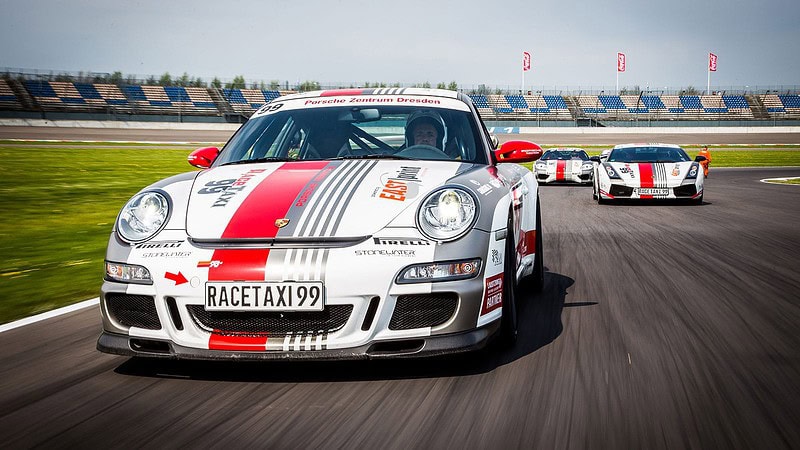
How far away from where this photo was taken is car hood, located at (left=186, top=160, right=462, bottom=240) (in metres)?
3.48

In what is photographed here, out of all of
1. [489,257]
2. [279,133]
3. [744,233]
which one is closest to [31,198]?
[279,133]

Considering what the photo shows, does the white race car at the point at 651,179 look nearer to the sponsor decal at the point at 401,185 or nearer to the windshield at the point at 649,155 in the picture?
the windshield at the point at 649,155

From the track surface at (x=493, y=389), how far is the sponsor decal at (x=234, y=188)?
Answer: 75cm

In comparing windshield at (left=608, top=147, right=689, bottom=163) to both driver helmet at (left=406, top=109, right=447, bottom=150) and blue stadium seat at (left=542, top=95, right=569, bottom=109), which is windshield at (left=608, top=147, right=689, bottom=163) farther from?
blue stadium seat at (left=542, top=95, right=569, bottom=109)

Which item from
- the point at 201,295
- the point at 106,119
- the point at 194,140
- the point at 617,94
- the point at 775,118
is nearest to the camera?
the point at 201,295

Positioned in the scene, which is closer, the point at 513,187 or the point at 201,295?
the point at 201,295

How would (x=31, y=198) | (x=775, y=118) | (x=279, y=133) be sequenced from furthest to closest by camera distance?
(x=775, y=118) < (x=31, y=198) < (x=279, y=133)

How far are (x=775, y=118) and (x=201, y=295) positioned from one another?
68.4 m

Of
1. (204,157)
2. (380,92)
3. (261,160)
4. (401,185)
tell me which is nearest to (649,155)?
(380,92)

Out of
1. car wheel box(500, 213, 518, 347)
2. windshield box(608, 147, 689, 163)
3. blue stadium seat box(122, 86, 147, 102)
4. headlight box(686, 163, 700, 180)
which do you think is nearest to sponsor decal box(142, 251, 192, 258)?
car wheel box(500, 213, 518, 347)

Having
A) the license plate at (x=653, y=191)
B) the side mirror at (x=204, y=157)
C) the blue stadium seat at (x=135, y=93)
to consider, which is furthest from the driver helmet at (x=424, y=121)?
the blue stadium seat at (x=135, y=93)

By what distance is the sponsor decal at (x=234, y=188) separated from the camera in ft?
12.3

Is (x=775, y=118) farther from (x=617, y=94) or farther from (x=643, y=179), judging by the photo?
(x=643, y=179)

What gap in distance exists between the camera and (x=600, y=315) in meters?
4.82
